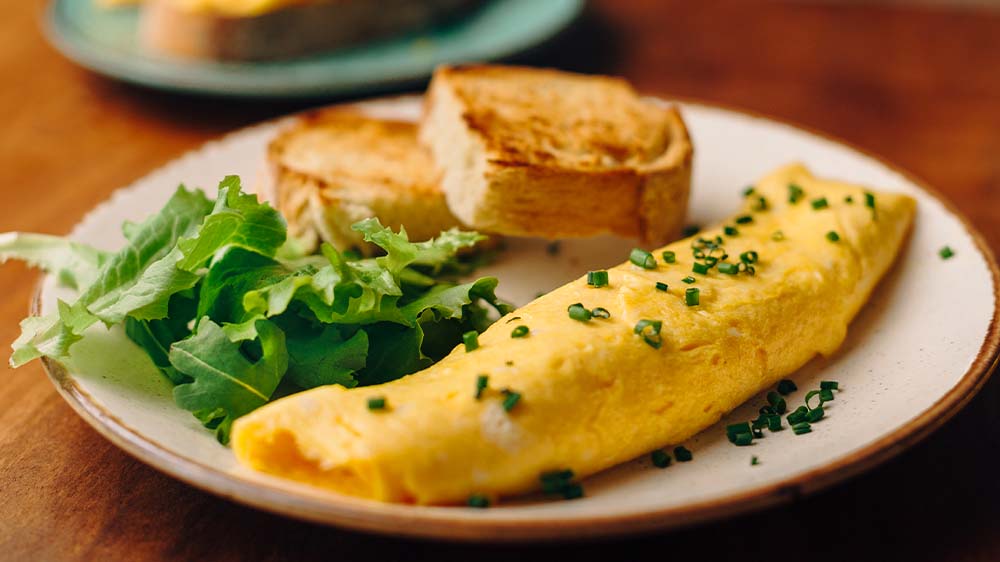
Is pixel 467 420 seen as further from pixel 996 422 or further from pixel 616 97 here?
pixel 616 97

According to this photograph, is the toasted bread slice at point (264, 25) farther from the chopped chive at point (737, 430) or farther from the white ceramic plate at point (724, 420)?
the chopped chive at point (737, 430)

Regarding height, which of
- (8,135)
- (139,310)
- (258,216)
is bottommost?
(8,135)

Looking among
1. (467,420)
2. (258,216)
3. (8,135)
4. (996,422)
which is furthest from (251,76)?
(996,422)

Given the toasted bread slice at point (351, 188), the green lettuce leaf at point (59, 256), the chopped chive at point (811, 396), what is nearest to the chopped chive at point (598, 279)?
the chopped chive at point (811, 396)

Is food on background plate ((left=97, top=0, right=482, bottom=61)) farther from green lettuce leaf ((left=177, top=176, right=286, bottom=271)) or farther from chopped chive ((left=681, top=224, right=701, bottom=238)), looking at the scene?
green lettuce leaf ((left=177, top=176, right=286, bottom=271))

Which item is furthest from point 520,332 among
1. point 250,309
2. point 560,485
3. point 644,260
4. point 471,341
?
point 250,309

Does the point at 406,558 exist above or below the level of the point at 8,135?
above

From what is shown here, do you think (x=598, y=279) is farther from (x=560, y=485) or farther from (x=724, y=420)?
(x=560, y=485)
